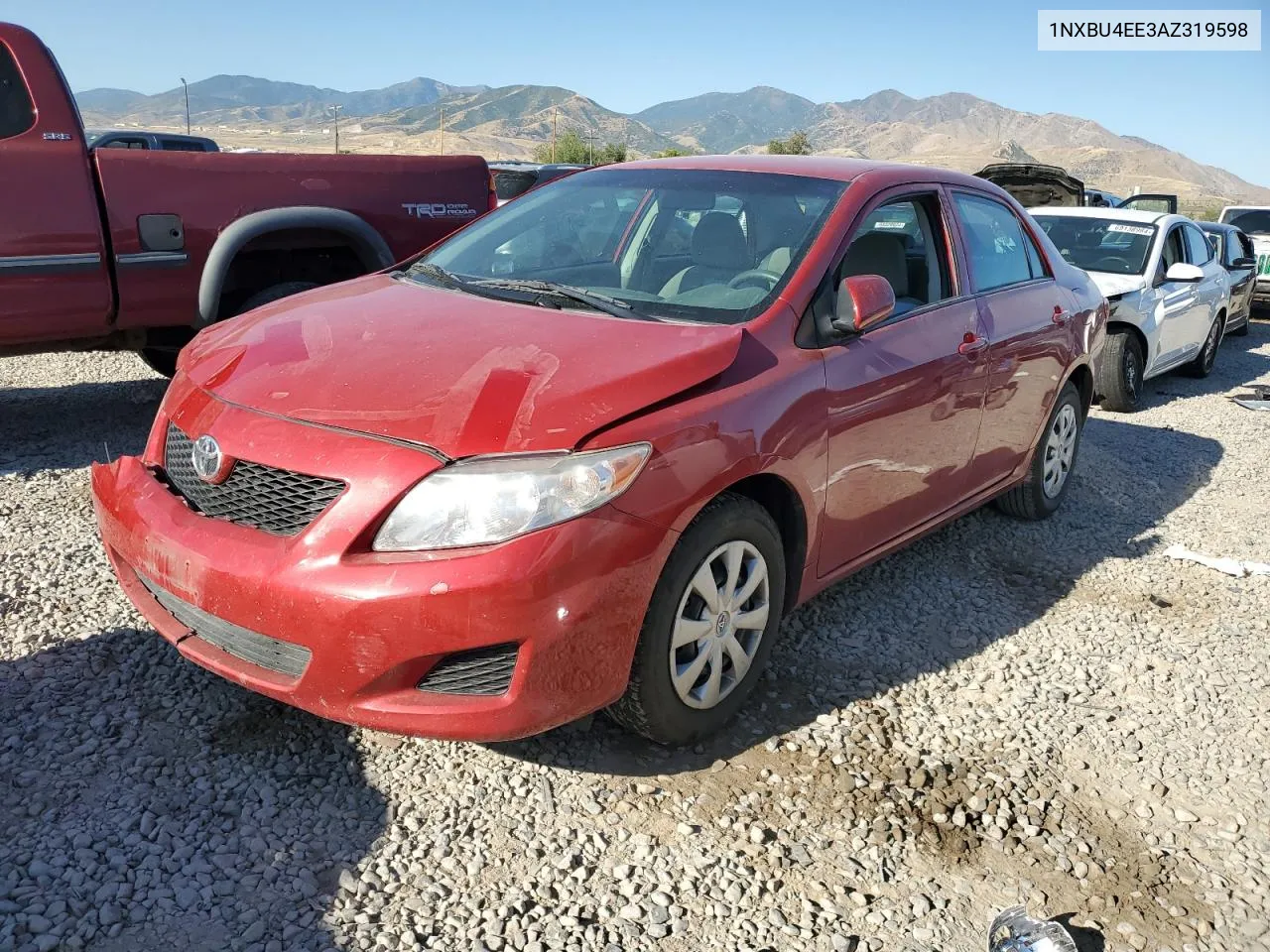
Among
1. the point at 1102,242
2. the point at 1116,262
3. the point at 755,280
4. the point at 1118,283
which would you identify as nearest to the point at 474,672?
the point at 755,280

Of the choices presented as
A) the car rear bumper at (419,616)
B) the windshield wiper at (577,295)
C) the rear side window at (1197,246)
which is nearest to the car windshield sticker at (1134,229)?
the rear side window at (1197,246)

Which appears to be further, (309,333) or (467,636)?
(309,333)

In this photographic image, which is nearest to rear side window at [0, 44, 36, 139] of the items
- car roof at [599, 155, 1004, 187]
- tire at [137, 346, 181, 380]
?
tire at [137, 346, 181, 380]

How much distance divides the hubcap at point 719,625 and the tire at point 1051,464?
2.59 meters

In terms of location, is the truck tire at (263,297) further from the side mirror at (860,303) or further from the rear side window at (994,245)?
the rear side window at (994,245)

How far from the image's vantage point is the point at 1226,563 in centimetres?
495

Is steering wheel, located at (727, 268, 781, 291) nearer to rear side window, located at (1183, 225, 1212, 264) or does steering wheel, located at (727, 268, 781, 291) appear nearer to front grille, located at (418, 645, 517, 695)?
front grille, located at (418, 645, 517, 695)

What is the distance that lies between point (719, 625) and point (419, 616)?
0.98 metres

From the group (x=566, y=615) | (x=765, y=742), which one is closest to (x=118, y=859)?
(x=566, y=615)

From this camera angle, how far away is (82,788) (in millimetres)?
2742

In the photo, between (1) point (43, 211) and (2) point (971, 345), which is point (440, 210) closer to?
(1) point (43, 211)

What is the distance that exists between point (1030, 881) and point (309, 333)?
262cm

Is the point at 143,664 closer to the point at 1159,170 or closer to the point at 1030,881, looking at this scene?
the point at 1030,881

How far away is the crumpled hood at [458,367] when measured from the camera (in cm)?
257
